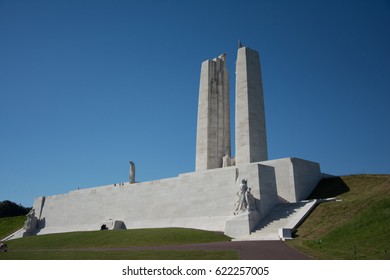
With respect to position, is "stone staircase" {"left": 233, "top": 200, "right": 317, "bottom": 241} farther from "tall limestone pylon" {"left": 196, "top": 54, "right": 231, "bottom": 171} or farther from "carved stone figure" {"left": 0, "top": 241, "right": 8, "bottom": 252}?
"carved stone figure" {"left": 0, "top": 241, "right": 8, "bottom": 252}

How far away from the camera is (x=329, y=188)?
33031 mm

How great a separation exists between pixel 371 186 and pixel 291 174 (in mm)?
6259

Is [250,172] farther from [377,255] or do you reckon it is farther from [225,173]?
[377,255]

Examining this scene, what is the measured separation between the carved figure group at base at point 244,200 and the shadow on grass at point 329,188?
805 centimetres

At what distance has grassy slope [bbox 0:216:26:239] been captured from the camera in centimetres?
4898

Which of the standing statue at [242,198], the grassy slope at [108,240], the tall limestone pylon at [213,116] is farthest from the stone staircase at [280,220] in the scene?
the tall limestone pylon at [213,116]

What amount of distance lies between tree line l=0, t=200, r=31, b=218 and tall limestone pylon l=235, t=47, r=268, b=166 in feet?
178

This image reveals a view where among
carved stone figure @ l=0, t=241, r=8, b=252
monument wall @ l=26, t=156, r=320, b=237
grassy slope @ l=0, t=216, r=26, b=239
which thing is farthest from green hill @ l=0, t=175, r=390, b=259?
grassy slope @ l=0, t=216, r=26, b=239

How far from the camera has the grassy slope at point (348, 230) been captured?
14.9 m

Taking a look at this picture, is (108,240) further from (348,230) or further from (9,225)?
(9,225)

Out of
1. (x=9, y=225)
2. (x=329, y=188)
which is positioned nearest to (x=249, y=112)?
(x=329, y=188)

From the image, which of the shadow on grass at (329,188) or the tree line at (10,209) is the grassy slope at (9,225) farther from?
the shadow on grass at (329,188)

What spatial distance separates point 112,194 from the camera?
41281 mm

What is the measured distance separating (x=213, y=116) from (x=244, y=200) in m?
16.2
